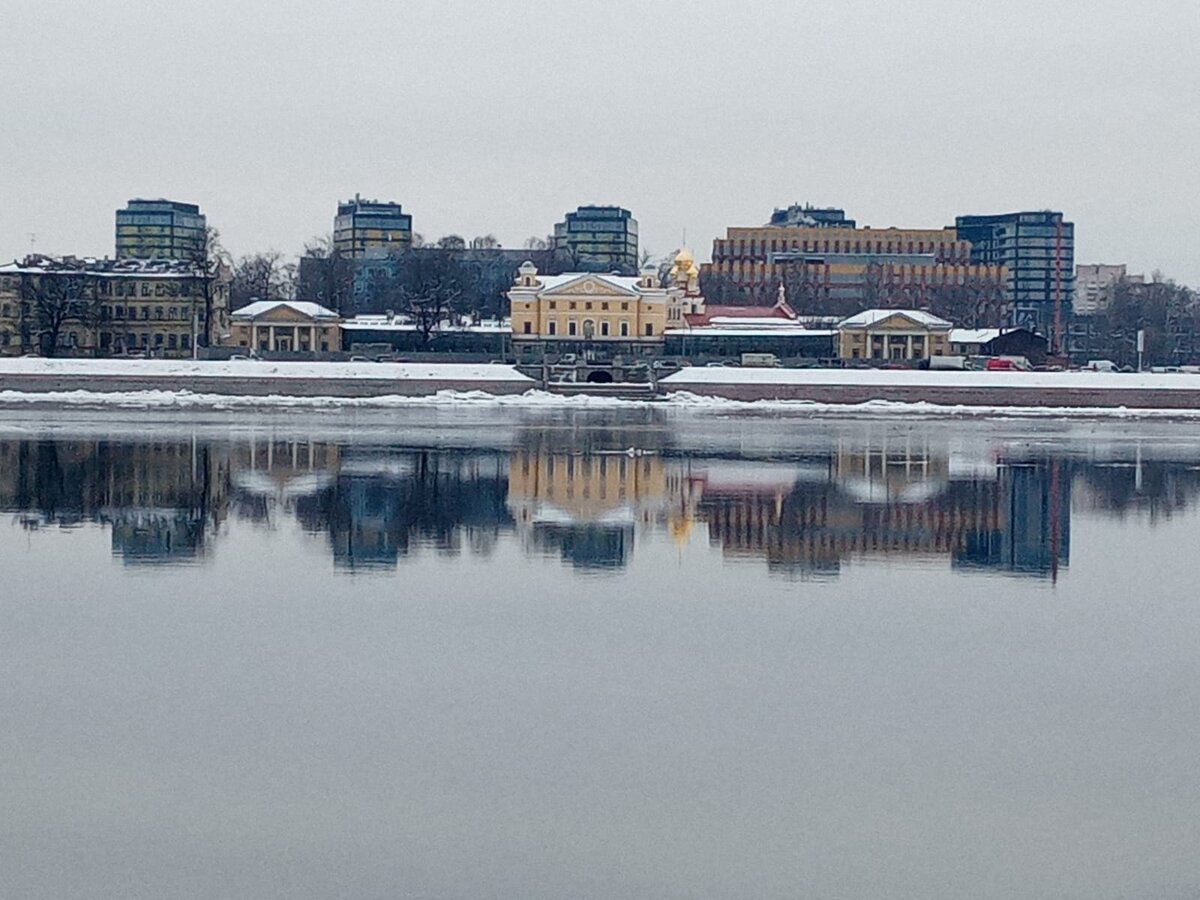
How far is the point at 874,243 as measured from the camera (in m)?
145

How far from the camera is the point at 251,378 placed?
213ft

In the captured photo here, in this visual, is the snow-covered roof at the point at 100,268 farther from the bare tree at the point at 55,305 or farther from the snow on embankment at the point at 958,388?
the snow on embankment at the point at 958,388

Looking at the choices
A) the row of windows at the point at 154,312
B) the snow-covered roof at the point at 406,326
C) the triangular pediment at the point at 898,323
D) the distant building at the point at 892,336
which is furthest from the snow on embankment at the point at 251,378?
the triangular pediment at the point at 898,323

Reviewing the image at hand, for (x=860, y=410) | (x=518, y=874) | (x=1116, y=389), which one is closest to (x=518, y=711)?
(x=518, y=874)

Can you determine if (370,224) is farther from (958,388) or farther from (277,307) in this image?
(958,388)

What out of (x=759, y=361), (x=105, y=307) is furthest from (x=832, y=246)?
(x=105, y=307)

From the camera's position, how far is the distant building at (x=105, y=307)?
85438 mm

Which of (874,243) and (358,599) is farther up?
(874,243)

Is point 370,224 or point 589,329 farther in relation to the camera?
point 370,224

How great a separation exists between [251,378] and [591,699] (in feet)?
182

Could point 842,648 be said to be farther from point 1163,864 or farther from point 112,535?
point 112,535

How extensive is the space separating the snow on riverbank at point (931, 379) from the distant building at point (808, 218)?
8038 centimetres

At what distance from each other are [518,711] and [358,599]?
4131 millimetres

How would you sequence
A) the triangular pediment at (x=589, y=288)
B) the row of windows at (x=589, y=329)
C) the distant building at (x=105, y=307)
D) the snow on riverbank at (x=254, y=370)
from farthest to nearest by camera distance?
1. the row of windows at (x=589, y=329)
2. the triangular pediment at (x=589, y=288)
3. the distant building at (x=105, y=307)
4. the snow on riverbank at (x=254, y=370)
